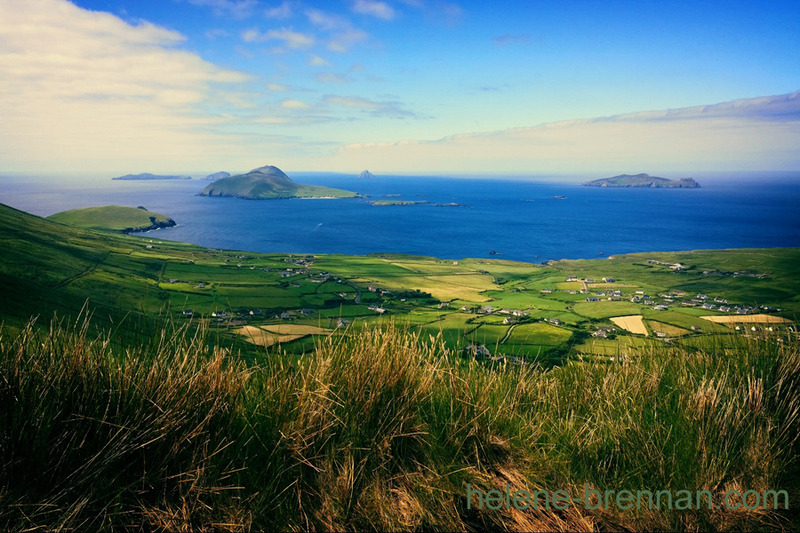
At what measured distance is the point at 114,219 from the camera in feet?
378

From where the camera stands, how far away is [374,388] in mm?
3373

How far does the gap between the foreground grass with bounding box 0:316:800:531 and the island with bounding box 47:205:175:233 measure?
4879 inches

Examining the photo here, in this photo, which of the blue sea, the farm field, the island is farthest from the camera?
the island

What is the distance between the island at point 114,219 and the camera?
106438 mm

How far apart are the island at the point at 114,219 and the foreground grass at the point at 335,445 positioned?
123921mm

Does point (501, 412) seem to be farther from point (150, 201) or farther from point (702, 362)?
point (150, 201)

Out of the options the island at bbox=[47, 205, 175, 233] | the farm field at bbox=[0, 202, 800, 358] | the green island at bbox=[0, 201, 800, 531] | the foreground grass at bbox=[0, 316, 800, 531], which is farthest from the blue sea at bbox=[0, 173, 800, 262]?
the foreground grass at bbox=[0, 316, 800, 531]

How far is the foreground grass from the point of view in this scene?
101 inches

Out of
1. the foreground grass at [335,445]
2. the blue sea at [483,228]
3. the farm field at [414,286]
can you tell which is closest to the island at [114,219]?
the blue sea at [483,228]

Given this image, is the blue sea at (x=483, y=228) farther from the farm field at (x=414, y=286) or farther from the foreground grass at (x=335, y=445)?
the foreground grass at (x=335, y=445)

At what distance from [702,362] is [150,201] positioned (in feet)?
740

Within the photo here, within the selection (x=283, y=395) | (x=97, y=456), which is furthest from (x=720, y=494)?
(x=97, y=456)

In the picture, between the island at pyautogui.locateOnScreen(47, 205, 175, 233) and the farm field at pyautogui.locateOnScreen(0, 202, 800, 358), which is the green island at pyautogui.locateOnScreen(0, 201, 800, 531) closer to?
the farm field at pyautogui.locateOnScreen(0, 202, 800, 358)

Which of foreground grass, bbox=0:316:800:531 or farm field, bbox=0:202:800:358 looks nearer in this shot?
foreground grass, bbox=0:316:800:531
